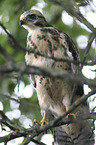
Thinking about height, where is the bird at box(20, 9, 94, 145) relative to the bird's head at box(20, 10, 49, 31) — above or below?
below

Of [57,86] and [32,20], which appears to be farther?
[32,20]

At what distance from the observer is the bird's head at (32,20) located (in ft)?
15.0

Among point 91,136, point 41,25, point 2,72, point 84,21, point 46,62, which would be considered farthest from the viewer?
point 41,25

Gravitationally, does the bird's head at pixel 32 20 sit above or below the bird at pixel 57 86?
above

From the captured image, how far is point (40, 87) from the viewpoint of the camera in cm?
423

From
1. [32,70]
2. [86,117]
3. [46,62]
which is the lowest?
[86,117]

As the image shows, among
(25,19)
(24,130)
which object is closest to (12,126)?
(24,130)

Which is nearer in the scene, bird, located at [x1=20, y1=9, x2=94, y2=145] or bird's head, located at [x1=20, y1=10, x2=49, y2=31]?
bird, located at [x1=20, y1=9, x2=94, y2=145]

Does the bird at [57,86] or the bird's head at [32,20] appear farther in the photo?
the bird's head at [32,20]

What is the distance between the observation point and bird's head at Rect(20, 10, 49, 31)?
15.0 ft

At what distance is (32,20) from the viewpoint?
4715mm

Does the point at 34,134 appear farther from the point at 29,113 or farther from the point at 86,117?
the point at 29,113

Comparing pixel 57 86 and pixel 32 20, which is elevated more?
pixel 32 20

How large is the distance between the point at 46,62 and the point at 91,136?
155 cm
